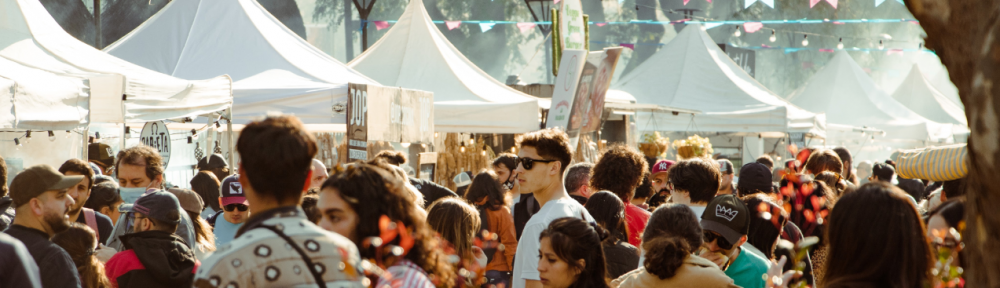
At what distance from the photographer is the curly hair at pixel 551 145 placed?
144 inches

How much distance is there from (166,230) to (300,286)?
2.27 metres

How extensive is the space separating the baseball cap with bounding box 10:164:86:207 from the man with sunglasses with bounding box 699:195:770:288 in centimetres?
266

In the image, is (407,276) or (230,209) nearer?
(407,276)

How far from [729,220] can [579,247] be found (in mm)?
799

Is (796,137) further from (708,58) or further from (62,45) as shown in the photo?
(62,45)

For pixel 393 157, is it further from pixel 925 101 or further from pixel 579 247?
pixel 925 101

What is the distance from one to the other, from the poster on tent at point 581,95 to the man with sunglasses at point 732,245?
4.35 metres

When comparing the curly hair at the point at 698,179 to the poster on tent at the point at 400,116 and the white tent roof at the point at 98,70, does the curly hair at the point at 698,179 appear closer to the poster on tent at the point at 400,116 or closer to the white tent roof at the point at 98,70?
the poster on tent at the point at 400,116

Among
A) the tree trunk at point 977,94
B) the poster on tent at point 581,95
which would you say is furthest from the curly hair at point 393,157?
the tree trunk at point 977,94

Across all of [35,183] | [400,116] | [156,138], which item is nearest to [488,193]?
[400,116]

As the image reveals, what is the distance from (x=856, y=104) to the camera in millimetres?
22016

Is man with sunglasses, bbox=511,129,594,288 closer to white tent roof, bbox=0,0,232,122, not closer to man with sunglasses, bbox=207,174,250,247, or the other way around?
man with sunglasses, bbox=207,174,250,247

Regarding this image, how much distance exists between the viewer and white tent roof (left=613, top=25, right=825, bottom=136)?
48.7 feet

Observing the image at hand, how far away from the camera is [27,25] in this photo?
255 inches
